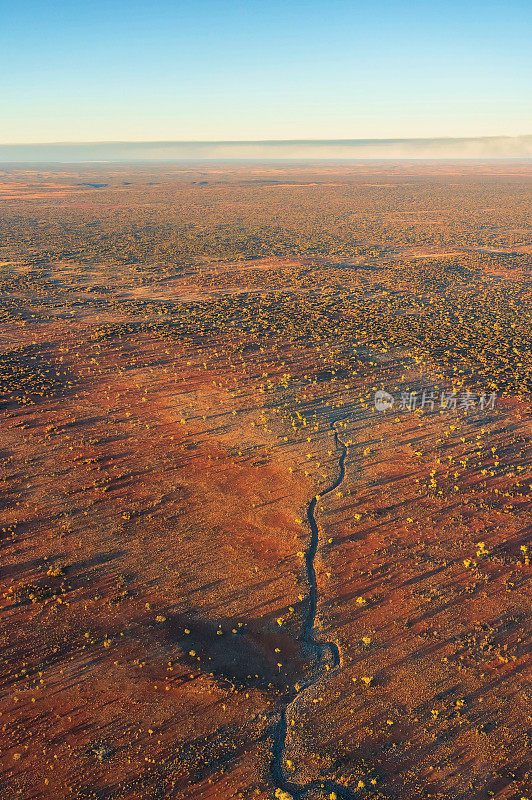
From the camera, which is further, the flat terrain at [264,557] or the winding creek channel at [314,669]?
the flat terrain at [264,557]

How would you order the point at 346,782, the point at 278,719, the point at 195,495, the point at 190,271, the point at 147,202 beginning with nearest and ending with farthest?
the point at 346,782 → the point at 278,719 → the point at 195,495 → the point at 190,271 → the point at 147,202

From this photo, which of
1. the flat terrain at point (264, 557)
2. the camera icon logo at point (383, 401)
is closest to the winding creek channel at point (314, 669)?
the flat terrain at point (264, 557)

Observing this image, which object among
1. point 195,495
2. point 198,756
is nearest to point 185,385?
point 195,495

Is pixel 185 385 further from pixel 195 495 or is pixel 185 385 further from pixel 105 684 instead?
pixel 105 684

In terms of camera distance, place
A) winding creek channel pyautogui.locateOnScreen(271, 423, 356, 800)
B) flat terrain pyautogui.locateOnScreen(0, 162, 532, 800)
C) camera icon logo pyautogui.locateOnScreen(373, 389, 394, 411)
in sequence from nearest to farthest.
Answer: winding creek channel pyautogui.locateOnScreen(271, 423, 356, 800) < flat terrain pyautogui.locateOnScreen(0, 162, 532, 800) < camera icon logo pyautogui.locateOnScreen(373, 389, 394, 411)

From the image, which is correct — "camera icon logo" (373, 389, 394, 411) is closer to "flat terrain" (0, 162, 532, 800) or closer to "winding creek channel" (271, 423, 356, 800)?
"flat terrain" (0, 162, 532, 800)

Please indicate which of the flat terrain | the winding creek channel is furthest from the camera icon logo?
the winding creek channel

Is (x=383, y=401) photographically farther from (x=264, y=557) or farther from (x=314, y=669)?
(x=314, y=669)

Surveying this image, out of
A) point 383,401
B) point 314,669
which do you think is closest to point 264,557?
point 314,669

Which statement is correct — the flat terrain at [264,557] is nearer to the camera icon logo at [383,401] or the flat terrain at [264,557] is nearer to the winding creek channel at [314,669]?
the winding creek channel at [314,669]
